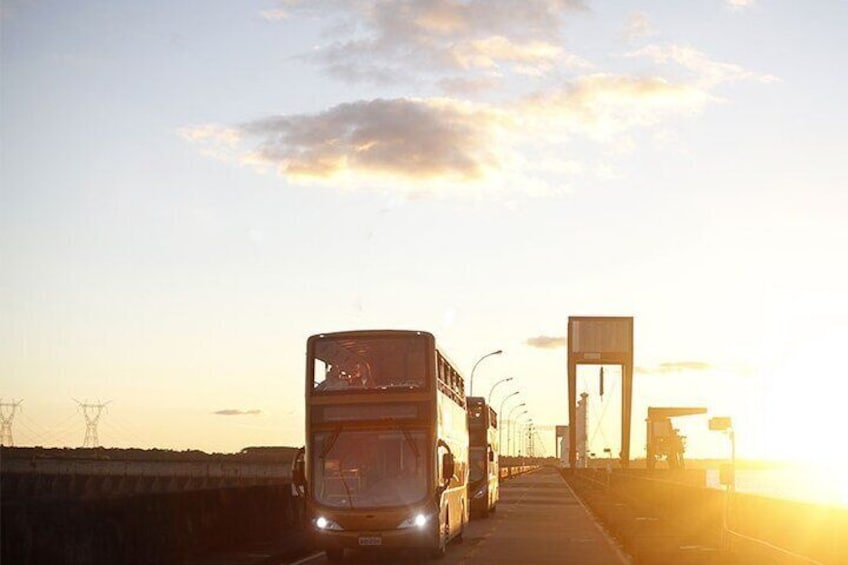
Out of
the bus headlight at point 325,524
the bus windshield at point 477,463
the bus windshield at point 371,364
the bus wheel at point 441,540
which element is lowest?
the bus wheel at point 441,540

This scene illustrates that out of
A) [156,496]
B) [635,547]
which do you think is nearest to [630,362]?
[635,547]

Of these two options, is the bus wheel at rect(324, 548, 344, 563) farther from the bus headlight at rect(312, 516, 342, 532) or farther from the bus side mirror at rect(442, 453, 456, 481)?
the bus side mirror at rect(442, 453, 456, 481)

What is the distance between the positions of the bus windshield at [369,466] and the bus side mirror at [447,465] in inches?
37.3

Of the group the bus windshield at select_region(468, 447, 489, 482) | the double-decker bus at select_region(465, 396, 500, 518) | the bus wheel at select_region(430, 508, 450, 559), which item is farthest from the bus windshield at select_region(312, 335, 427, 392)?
the bus windshield at select_region(468, 447, 489, 482)

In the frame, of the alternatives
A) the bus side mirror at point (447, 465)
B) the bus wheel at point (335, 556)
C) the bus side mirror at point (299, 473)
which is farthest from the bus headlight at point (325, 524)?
the bus side mirror at point (447, 465)

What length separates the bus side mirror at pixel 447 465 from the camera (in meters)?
27.6

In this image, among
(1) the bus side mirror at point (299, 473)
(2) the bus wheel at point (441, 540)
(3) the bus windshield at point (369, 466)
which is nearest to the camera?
(3) the bus windshield at point (369, 466)

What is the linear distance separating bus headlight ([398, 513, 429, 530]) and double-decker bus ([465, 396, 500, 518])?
22.0 metres

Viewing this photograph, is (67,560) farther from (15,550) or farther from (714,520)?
(714,520)

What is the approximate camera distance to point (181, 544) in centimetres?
2592

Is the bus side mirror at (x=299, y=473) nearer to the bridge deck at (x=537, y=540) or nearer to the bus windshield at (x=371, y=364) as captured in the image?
the bus windshield at (x=371, y=364)

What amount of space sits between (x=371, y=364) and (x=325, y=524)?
341cm

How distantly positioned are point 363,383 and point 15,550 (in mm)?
9882

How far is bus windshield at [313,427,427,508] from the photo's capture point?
87.1 ft
